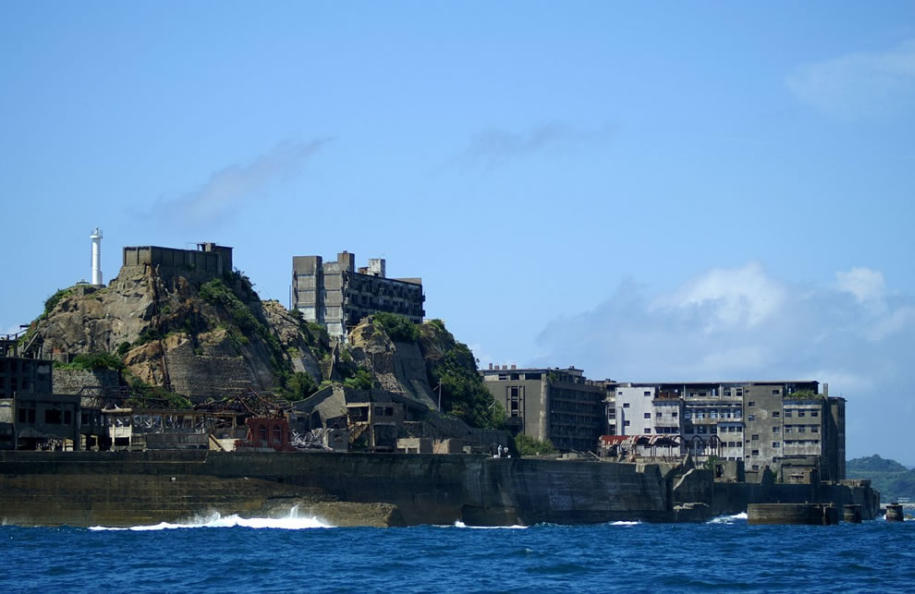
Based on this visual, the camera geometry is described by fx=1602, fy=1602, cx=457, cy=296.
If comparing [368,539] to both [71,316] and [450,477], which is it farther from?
[71,316]

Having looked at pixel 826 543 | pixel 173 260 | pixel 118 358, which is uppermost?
pixel 173 260

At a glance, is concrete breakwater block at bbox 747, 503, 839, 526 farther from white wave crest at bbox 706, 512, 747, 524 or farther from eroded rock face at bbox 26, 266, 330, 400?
eroded rock face at bbox 26, 266, 330, 400

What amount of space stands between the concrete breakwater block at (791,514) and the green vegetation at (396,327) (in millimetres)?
54361

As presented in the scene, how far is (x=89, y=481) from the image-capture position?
10806 centimetres

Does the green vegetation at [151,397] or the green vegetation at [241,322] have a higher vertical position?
the green vegetation at [241,322]

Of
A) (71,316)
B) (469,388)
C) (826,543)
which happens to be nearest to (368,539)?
(826,543)

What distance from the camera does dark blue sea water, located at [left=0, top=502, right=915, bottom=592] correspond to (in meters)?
72.6

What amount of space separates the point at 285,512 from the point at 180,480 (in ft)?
27.8

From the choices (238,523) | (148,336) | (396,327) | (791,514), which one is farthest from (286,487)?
(396,327)

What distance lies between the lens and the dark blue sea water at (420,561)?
238 feet

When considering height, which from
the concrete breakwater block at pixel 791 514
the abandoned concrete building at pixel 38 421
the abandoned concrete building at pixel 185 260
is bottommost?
the concrete breakwater block at pixel 791 514

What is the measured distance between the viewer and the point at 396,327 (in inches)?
7623

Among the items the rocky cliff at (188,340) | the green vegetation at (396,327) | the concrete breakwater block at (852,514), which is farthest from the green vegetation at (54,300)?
the concrete breakwater block at (852,514)

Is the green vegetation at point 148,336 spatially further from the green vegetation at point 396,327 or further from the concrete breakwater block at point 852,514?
the concrete breakwater block at point 852,514
